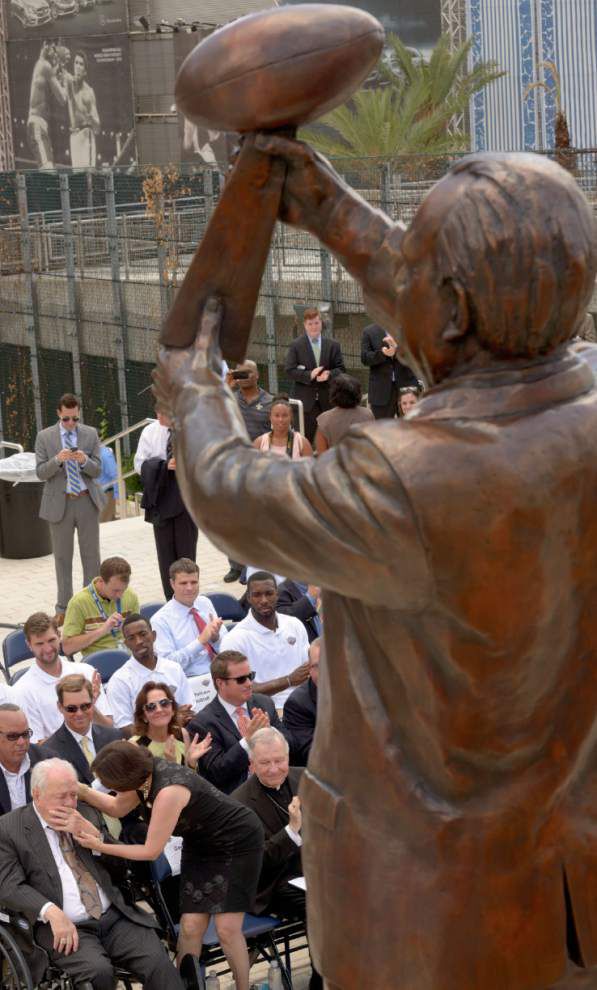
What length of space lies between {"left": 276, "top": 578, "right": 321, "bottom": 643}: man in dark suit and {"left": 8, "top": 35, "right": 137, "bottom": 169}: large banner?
3505 centimetres

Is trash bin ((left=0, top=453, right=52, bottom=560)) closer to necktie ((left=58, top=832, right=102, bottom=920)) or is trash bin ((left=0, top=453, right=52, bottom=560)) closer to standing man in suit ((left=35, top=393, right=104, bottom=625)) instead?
standing man in suit ((left=35, top=393, right=104, bottom=625))

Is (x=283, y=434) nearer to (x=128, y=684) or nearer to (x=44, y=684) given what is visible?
(x=128, y=684)

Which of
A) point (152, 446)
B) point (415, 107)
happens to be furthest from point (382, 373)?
point (415, 107)

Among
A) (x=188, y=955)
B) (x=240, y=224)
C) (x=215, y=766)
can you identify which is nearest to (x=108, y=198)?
(x=215, y=766)

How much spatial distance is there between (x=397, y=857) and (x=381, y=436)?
64 cm

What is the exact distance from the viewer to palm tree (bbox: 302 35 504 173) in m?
36.2

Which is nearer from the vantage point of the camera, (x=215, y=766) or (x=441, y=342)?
(x=441, y=342)

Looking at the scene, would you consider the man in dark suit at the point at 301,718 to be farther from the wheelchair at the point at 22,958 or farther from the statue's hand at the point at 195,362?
the statue's hand at the point at 195,362

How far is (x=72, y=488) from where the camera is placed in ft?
40.9

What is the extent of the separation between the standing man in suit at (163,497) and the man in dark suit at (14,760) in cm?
445

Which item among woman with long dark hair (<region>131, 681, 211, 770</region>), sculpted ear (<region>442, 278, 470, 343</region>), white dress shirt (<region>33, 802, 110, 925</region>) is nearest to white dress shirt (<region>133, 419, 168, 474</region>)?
woman with long dark hair (<region>131, 681, 211, 770</region>)

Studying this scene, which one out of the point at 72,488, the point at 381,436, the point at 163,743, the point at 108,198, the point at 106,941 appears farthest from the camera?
the point at 108,198

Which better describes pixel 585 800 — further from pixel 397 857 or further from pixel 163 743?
pixel 163 743

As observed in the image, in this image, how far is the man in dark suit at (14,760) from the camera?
7298mm
